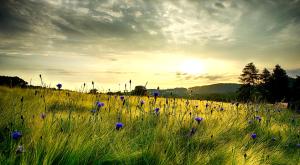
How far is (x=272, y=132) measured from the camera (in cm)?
587

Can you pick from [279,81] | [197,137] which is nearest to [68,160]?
[197,137]

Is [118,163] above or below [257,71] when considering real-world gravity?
below

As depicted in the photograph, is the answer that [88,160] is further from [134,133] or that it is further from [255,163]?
[255,163]

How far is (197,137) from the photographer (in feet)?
12.5

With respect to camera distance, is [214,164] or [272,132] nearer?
[214,164]

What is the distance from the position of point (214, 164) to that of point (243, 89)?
63.2 m

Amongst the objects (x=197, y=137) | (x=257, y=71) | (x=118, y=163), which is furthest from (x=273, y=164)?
(x=257, y=71)

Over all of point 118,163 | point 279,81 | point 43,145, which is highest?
point 279,81

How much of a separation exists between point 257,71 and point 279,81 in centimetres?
691

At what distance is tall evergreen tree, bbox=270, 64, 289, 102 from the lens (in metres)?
56.8

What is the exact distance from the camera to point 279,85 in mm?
57938

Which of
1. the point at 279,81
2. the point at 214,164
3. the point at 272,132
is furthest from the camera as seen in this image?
the point at 279,81

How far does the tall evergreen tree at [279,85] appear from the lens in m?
56.8

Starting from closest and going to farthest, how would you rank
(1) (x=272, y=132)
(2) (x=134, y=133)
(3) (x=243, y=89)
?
(2) (x=134, y=133) < (1) (x=272, y=132) < (3) (x=243, y=89)
